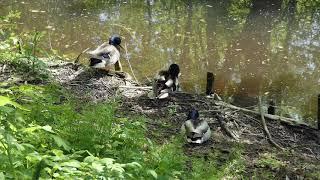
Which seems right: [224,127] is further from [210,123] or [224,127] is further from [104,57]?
[104,57]

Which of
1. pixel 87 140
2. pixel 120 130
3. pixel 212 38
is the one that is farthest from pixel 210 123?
pixel 212 38

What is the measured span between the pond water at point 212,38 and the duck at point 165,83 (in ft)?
5.35

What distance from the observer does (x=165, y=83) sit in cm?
792

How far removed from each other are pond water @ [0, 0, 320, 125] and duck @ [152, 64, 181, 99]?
5.35 ft

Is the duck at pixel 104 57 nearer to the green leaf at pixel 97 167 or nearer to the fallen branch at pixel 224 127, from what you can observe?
the fallen branch at pixel 224 127

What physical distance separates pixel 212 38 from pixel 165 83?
17.7 feet

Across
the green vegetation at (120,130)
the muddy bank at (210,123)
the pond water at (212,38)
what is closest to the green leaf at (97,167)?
the green vegetation at (120,130)

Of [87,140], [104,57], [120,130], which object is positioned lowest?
[104,57]

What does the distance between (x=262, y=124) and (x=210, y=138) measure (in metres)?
0.99

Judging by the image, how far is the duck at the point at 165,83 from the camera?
7.75m

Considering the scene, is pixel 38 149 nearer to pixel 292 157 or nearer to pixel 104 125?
pixel 104 125

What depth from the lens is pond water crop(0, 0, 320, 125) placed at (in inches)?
401

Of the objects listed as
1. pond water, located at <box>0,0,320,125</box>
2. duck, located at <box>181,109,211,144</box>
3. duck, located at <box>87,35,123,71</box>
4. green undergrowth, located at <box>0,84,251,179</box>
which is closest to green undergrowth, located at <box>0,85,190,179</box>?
green undergrowth, located at <box>0,84,251,179</box>

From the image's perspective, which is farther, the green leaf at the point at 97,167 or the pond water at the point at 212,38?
the pond water at the point at 212,38
